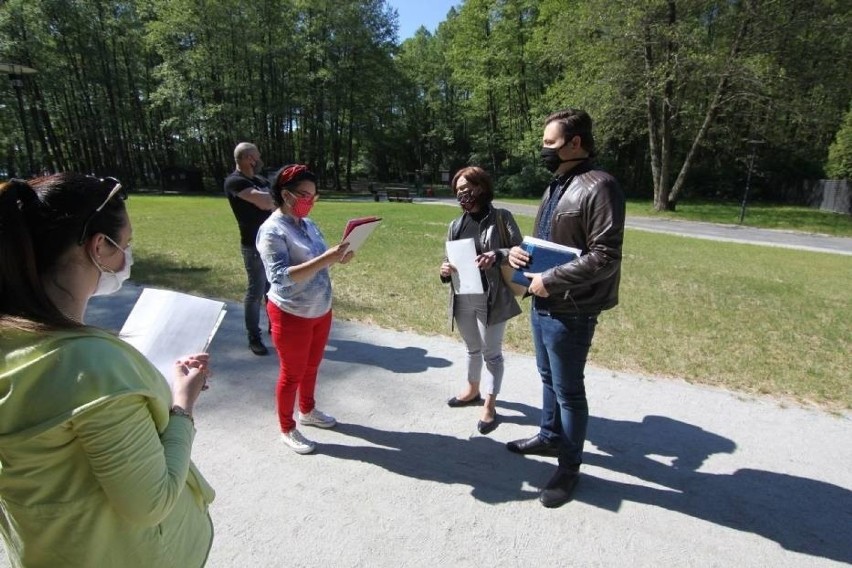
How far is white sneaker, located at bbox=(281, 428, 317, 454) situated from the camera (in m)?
3.29

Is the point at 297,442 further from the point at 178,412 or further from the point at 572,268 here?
the point at 572,268

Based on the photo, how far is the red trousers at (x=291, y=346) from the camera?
3273 mm

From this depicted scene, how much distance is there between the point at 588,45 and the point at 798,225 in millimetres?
12697

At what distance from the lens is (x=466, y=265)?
3523 mm

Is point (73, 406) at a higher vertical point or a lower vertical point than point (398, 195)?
higher

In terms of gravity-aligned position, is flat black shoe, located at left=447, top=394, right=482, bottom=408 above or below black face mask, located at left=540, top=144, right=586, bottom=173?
below

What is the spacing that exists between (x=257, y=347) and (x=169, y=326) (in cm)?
343

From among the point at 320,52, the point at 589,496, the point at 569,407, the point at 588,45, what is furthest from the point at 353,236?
the point at 320,52

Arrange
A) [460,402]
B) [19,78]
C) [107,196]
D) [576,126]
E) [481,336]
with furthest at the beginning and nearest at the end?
[19,78] → [460,402] → [481,336] → [576,126] → [107,196]

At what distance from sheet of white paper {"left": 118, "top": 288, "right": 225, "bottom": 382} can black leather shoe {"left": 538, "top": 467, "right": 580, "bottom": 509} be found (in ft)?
7.02

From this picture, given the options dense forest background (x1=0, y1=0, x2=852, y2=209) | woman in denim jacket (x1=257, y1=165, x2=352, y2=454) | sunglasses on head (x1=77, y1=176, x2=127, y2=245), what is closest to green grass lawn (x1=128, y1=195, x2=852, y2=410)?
woman in denim jacket (x1=257, y1=165, x2=352, y2=454)

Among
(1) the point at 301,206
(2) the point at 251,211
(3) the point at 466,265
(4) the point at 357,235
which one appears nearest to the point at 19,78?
(2) the point at 251,211

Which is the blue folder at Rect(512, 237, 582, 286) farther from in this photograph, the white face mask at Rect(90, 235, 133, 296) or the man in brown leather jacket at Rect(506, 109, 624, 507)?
the white face mask at Rect(90, 235, 133, 296)

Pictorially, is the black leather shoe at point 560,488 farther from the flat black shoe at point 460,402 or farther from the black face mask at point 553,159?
the black face mask at point 553,159
